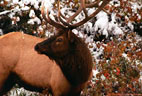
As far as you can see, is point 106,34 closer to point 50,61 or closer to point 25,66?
point 50,61

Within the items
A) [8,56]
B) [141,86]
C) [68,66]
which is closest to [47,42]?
[68,66]

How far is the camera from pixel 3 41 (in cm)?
569

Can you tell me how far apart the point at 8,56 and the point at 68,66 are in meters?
1.04

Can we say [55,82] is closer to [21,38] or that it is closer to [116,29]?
[21,38]

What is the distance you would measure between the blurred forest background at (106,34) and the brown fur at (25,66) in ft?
3.53

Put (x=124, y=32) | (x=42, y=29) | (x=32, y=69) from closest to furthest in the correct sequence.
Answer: (x=32, y=69), (x=42, y=29), (x=124, y=32)

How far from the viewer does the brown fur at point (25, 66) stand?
5.40m

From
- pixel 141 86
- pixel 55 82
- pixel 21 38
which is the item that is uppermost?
pixel 21 38

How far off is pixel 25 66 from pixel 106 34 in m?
2.68

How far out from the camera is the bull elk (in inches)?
204

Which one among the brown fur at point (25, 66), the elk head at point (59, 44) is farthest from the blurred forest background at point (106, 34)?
the elk head at point (59, 44)

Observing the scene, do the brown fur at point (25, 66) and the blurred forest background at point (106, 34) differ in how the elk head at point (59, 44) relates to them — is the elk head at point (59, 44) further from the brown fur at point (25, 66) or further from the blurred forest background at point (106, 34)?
the blurred forest background at point (106, 34)

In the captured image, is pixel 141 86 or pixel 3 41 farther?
pixel 141 86

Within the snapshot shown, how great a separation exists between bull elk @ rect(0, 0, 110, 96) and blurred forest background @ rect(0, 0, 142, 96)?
1.16 m
